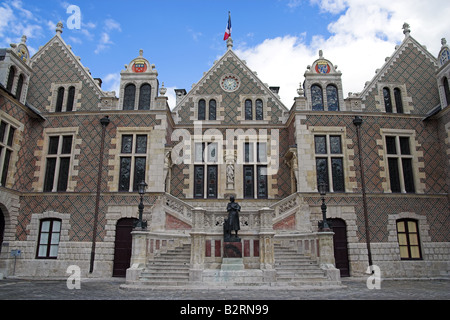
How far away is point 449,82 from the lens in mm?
17141

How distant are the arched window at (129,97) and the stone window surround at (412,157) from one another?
13.3 m

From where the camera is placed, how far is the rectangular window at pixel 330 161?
1662 centimetres

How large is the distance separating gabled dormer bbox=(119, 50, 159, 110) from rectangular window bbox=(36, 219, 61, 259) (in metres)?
6.88

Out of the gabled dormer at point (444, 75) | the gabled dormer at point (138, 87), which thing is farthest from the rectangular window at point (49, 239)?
the gabled dormer at point (444, 75)

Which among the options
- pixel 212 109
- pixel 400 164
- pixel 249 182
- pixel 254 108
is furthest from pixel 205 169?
pixel 400 164

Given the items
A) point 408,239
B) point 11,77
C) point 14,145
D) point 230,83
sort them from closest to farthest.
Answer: point 408,239 < point 14,145 < point 11,77 < point 230,83

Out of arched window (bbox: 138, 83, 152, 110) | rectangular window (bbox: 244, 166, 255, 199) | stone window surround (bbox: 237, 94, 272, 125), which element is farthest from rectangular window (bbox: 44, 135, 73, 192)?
stone window surround (bbox: 237, 94, 272, 125)

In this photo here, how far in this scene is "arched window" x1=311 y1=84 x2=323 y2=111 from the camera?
1791 cm

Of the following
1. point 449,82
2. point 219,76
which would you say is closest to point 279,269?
point 219,76

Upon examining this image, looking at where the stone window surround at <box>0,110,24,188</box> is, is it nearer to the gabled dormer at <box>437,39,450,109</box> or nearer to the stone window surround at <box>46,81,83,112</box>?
the stone window surround at <box>46,81,83,112</box>

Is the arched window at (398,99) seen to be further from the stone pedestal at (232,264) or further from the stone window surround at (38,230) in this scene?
the stone window surround at (38,230)

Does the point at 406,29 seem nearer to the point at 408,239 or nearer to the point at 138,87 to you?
the point at 408,239

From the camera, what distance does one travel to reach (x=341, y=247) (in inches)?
618

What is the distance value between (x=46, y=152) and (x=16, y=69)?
459 centimetres
